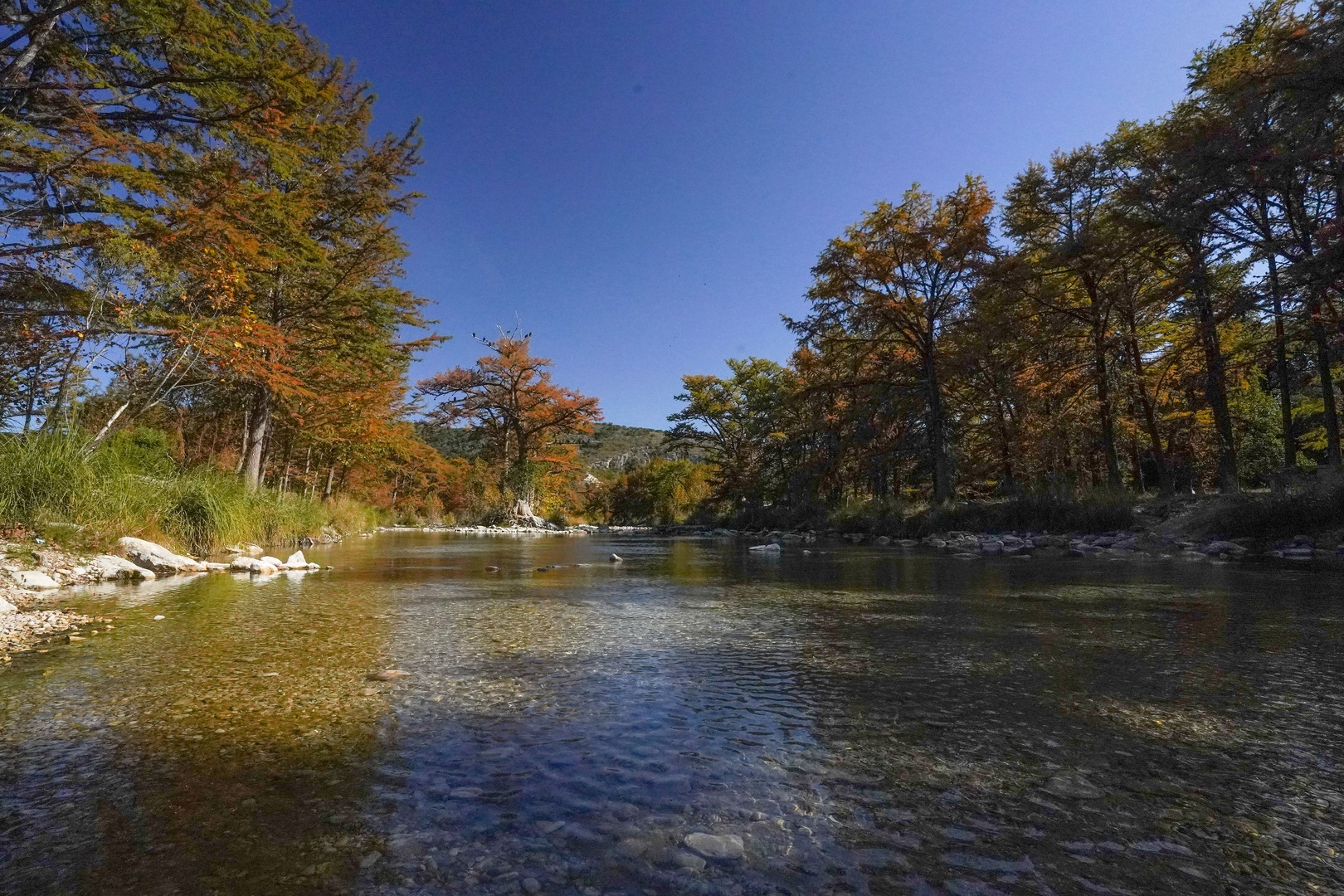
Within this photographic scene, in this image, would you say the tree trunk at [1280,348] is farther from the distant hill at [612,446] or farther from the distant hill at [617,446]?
the distant hill at [617,446]

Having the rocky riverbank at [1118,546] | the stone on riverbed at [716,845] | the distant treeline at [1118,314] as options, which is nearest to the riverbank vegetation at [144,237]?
the stone on riverbed at [716,845]

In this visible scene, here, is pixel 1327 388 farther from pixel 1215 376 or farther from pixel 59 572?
pixel 59 572

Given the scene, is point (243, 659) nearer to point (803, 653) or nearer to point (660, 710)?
point (660, 710)

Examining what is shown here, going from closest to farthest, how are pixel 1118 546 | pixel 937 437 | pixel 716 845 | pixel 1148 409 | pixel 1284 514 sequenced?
1. pixel 716 845
2. pixel 1284 514
3. pixel 1118 546
4. pixel 1148 409
5. pixel 937 437

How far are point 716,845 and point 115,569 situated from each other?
24.0 feet

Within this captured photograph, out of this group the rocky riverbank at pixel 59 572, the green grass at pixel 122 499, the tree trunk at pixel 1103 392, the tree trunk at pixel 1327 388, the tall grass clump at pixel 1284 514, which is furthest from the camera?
the tree trunk at pixel 1103 392

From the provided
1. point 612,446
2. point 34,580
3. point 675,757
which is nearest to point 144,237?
point 34,580

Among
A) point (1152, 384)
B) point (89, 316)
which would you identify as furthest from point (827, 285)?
point (89, 316)

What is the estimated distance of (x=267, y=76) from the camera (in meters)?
8.81

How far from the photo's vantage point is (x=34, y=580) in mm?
5102

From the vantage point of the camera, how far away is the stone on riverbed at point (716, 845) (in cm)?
134

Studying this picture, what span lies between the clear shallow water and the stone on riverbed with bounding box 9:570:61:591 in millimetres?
2121

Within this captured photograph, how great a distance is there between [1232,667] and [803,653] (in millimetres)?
1922

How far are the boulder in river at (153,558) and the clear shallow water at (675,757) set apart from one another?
11.2 ft
